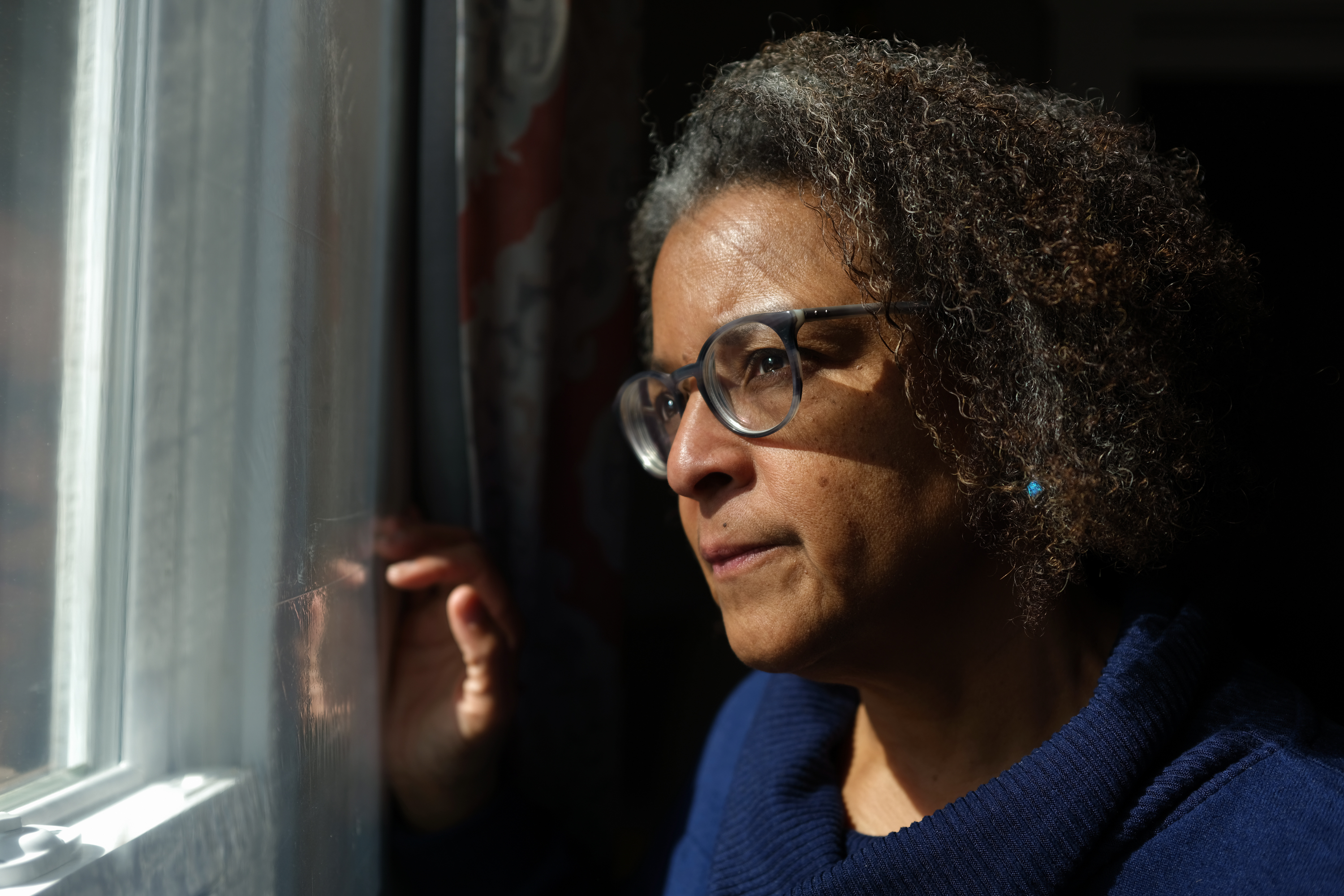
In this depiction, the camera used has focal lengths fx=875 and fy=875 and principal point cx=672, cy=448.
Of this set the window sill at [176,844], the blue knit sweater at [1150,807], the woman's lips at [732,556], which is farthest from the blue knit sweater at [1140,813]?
the window sill at [176,844]

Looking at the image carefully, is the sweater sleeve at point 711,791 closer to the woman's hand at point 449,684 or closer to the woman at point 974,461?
→ the woman at point 974,461

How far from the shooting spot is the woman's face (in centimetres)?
91

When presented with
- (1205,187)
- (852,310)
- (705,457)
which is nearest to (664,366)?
(705,457)

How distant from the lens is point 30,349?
0.69m

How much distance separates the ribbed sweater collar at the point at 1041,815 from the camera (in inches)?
33.9

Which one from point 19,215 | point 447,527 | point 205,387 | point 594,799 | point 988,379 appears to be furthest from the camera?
point 594,799

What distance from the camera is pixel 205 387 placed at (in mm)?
825

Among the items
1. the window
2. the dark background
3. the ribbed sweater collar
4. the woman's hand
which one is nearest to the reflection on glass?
the window

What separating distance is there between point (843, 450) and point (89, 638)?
722 millimetres

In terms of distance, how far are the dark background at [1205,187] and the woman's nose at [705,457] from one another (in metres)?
0.85

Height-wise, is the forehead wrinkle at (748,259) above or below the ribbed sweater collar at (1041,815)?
above

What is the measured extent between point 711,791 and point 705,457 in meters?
0.61

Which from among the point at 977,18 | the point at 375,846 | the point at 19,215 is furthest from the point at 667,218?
the point at 977,18

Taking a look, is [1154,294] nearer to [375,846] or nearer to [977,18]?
[375,846]
